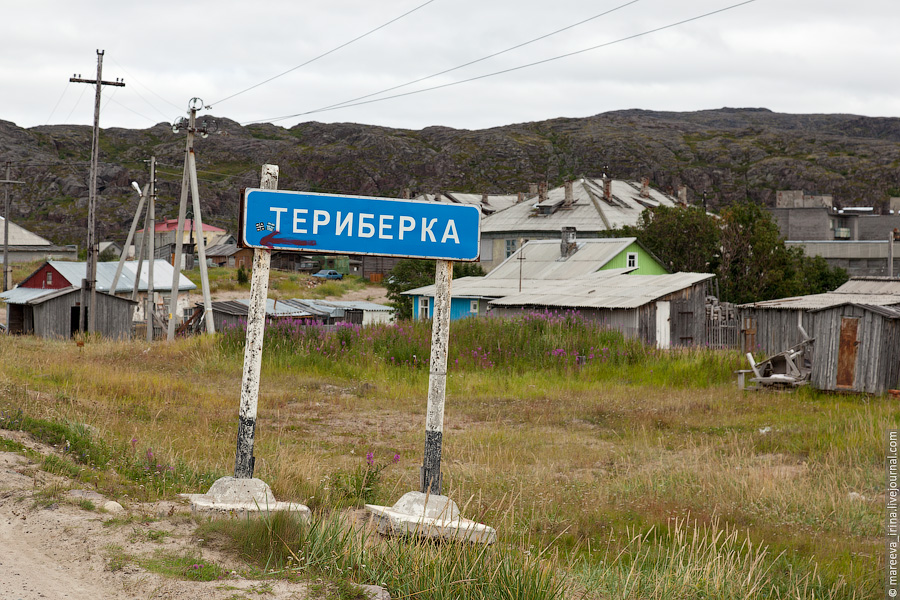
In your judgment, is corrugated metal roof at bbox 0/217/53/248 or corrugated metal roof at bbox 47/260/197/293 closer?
corrugated metal roof at bbox 47/260/197/293

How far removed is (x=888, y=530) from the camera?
22.3 feet

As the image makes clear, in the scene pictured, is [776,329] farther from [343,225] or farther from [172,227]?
[172,227]

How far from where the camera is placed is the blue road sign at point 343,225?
19.2ft

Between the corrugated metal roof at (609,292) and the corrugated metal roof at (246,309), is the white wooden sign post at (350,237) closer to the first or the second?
the corrugated metal roof at (609,292)

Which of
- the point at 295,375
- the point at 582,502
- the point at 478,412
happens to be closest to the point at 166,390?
the point at 295,375

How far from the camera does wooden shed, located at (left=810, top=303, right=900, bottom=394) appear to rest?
15828 mm

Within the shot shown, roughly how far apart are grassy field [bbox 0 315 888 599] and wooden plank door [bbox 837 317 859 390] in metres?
0.39

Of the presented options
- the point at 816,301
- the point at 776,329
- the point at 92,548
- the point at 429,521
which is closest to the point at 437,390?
the point at 429,521

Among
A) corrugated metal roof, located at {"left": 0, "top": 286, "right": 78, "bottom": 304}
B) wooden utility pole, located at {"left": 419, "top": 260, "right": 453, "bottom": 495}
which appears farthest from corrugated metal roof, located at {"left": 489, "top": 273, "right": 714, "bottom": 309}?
wooden utility pole, located at {"left": 419, "top": 260, "right": 453, "bottom": 495}

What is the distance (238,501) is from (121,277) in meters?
37.5

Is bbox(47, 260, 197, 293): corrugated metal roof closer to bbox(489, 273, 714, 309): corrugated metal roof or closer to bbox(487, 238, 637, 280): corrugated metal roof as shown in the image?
bbox(489, 273, 714, 309): corrugated metal roof

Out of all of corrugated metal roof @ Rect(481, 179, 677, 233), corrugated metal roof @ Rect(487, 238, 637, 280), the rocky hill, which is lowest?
corrugated metal roof @ Rect(487, 238, 637, 280)

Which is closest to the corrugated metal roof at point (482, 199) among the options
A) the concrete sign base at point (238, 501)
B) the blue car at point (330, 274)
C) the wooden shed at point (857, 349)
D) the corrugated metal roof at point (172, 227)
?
the blue car at point (330, 274)

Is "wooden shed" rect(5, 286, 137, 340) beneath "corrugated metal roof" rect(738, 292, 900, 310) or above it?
beneath
